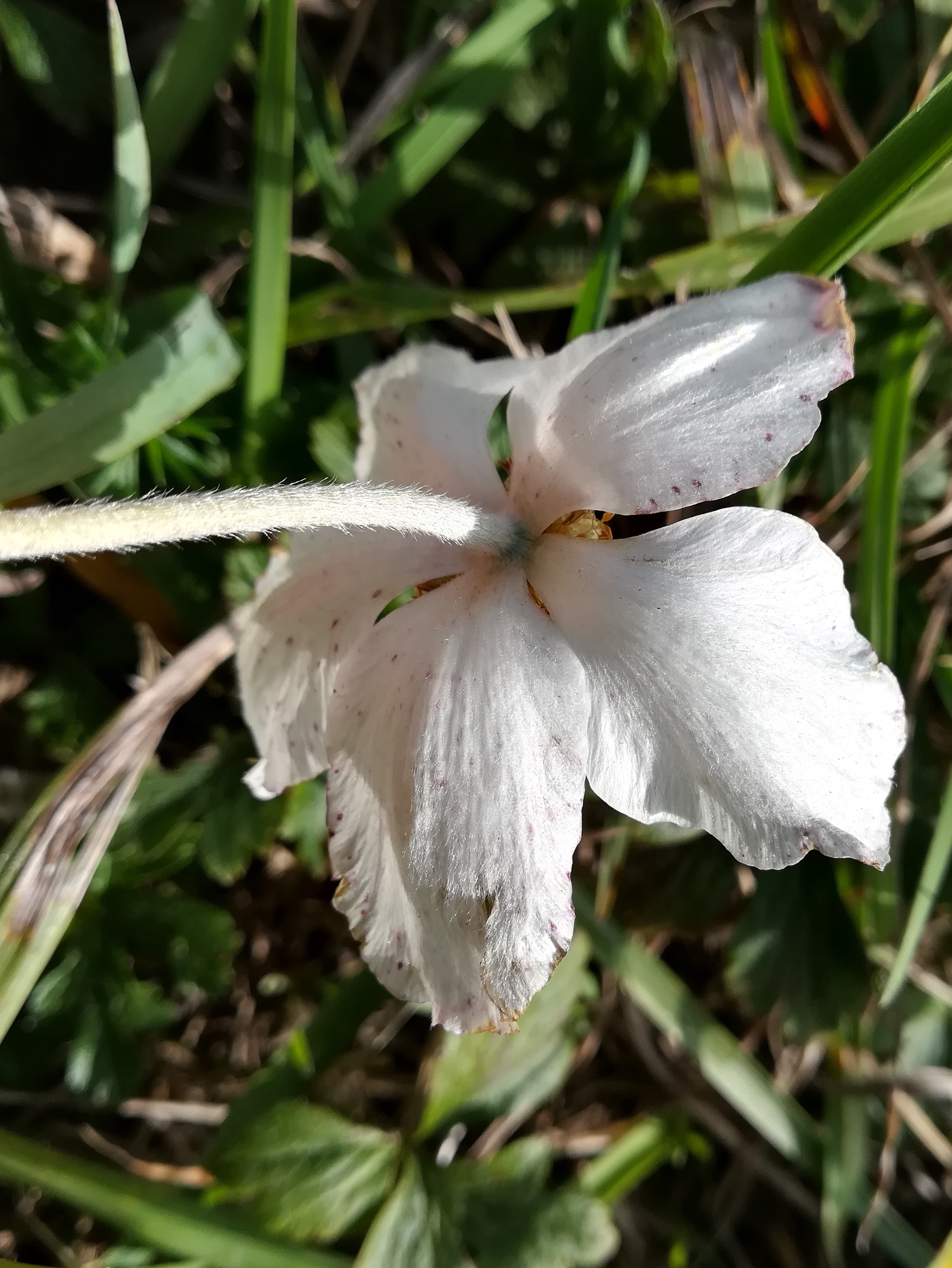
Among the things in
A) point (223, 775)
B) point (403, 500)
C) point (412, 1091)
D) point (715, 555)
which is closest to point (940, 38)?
point (715, 555)

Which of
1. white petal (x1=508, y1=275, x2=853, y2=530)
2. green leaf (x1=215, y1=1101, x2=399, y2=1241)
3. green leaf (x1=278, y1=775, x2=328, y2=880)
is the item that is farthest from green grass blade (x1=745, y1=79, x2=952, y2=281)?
green leaf (x1=215, y1=1101, x2=399, y2=1241)

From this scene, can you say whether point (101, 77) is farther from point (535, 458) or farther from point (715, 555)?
point (715, 555)

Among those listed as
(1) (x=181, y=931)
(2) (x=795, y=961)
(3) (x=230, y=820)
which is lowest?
(2) (x=795, y=961)

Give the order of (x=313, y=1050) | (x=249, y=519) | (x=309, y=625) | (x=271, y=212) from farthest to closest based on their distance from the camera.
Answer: (x=313, y=1050), (x=271, y=212), (x=309, y=625), (x=249, y=519)

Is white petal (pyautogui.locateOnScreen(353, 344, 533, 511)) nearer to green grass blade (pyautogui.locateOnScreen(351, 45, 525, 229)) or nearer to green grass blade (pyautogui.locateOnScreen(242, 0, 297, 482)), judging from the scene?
green grass blade (pyautogui.locateOnScreen(242, 0, 297, 482))

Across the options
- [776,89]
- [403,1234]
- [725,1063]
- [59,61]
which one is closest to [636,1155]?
[725,1063]

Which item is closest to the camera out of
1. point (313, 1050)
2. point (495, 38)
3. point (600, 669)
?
point (600, 669)

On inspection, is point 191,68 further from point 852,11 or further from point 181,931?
point 181,931
